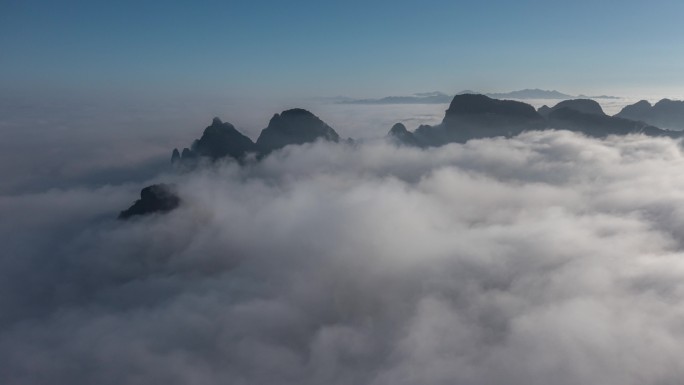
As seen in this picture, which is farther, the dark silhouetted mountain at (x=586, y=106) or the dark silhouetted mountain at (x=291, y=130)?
the dark silhouetted mountain at (x=586, y=106)

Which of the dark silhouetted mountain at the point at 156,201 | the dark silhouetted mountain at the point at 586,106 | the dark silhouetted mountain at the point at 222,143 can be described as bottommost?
the dark silhouetted mountain at the point at 156,201

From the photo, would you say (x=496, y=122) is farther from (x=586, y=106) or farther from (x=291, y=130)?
(x=291, y=130)

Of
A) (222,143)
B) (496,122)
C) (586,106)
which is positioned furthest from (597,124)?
(222,143)

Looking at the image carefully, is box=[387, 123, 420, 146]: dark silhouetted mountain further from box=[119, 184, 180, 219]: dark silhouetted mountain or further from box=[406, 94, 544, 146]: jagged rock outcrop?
box=[119, 184, 180, 219]: dark silhouetted mountain

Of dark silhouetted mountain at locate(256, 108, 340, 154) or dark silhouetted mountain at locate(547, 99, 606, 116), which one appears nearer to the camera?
dark silhouetted mountain at locate(256, 108, 340, 154)

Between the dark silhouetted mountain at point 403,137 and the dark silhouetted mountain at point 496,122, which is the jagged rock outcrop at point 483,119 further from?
the dark silhouetted mountain at point 403,137

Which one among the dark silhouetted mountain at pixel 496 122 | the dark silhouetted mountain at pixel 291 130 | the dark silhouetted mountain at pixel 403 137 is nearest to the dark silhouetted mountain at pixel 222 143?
the dark silhouetted mountain at pixel 291 130

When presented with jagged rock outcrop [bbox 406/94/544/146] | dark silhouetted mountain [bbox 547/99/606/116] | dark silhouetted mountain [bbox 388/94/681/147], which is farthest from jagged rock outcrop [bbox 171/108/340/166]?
dark silhouetted mountain [bbox 547/99/606/116]
